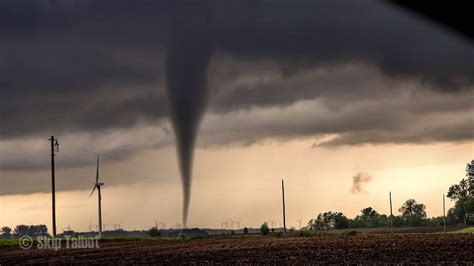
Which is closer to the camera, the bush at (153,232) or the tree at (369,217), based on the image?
the bush at (153,232)

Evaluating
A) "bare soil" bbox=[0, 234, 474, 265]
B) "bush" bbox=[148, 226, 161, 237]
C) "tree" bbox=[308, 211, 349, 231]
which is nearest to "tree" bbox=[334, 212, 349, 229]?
"tree" bbox=[308, 211, 349, 231]

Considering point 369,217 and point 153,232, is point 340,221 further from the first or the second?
point 153,232

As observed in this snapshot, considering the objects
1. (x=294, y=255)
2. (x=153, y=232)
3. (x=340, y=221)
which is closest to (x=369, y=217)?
(x=340, y=221)

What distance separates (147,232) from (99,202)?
21085 millimetres

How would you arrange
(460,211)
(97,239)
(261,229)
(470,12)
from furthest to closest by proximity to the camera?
(460,211) → (261,229) → (97,239) → (470,12)

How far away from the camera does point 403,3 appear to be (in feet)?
10.4

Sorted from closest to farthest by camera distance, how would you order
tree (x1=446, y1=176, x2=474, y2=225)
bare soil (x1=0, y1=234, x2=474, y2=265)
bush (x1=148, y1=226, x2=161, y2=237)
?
bare soil (x1=0, y1=234, x2=474, y2=265) < bush (x1=148, y1=226, x2=161, y2=237) < tree (x1=446, y1=176, x2=474, y2=225)

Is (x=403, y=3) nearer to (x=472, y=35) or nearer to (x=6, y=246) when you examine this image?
(x=472, y=35)

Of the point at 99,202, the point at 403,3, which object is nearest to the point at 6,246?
the point at 99,202

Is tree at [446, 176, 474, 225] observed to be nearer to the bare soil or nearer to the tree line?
the tree line

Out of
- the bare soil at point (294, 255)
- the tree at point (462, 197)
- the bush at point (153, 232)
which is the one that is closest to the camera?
the bare soil at point (294, 255)

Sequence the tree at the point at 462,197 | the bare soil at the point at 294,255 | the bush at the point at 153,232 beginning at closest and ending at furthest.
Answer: the bare soil at the point at 294,255
the bush at the point at 153,232
the tree at the point at 462,197

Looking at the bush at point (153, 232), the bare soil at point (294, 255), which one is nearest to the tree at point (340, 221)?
the bush at point (153, 232)

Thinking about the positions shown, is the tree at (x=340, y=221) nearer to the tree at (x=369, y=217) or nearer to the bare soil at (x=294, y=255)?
the tree at (x=369, y=217)
